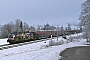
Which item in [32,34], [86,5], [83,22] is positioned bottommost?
[32,34]

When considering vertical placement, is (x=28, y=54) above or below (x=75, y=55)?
above

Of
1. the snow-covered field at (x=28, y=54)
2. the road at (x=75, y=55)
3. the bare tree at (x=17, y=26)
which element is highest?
the bare tree at (x=17, y=26)

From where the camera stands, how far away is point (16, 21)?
342ft

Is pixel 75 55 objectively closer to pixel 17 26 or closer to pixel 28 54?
pixel 28 54

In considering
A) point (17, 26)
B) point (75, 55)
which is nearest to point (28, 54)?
point (75, 55)

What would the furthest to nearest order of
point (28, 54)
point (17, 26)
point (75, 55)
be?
point (17, 26) → point (75, 55) → point (28, 54)

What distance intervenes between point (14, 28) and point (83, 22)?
213ft

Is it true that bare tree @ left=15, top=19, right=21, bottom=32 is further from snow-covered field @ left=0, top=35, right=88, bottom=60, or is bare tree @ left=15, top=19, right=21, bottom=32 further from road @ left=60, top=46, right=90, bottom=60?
road @ left=60, top=46, right=90, bottom=60

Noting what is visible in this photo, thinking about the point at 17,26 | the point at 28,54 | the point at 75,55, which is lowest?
the point at 75,55

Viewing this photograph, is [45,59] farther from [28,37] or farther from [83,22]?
[28,37]

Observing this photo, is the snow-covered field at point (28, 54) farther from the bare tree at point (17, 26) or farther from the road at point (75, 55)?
the bare tree at point (17, 26)

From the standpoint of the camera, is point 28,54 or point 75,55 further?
point 75,55

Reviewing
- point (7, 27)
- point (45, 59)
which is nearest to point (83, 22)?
point (45, 59)

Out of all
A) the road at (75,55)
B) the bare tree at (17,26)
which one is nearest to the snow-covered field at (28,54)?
the road at (75,55)
